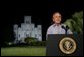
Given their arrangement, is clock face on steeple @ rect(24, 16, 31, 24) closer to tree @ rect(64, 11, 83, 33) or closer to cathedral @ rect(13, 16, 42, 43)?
cathedral @ rect(13, 16, 42, 43)

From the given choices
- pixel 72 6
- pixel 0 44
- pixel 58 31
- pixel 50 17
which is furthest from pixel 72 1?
pixel 58 31

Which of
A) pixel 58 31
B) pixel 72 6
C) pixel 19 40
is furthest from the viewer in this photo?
pixel 72 6

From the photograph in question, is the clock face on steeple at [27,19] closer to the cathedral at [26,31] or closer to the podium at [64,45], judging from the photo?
the cathedral at [26,31]

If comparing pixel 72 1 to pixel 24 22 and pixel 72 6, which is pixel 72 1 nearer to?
pixel 72 6

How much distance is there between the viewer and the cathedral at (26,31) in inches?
281

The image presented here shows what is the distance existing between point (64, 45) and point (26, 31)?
316cm

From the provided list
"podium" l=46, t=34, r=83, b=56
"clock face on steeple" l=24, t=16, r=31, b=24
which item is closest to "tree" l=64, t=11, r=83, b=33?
"clock face on steeple" l=24, t=16, r=31, b=24

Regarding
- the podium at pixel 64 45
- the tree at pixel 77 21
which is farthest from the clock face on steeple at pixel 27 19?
the podium at pixel 64 45

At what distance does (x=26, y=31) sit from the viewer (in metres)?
7.21

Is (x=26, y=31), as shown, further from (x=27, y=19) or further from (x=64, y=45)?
(x=64, y=45)

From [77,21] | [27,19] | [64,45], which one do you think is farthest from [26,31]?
[64,45]

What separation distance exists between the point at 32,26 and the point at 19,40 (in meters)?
0.62

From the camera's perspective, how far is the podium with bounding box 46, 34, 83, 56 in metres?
4.11

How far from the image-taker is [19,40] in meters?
7.15
